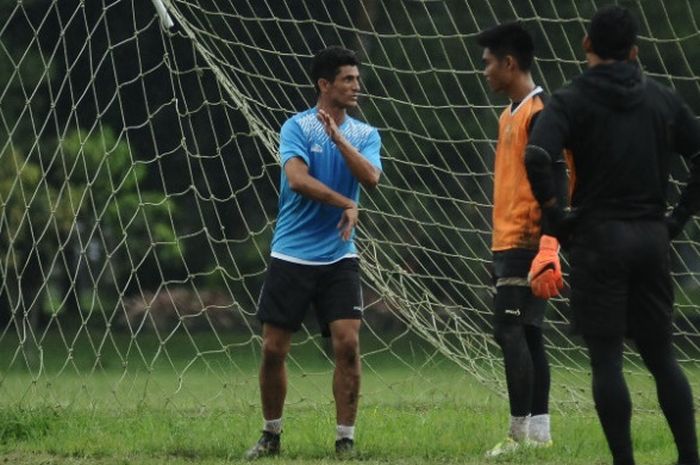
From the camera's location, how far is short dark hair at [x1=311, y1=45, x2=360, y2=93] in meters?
7.64

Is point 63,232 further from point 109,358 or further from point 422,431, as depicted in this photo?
point 422,431

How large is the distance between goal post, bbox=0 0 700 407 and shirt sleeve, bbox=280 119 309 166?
2219 millimetres

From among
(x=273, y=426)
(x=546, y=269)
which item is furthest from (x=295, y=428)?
(x=546, y=269)

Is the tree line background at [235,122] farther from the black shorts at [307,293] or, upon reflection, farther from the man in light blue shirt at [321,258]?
the black shorts at [307,293]

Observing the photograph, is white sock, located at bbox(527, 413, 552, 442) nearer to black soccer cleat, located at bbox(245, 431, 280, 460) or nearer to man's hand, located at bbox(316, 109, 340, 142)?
black soccer cleat, located at bbox(245, 431, 280, 460)

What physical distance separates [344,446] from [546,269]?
4.82ft

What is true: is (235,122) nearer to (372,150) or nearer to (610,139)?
(372,150)

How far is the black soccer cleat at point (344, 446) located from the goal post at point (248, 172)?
2.44 metres

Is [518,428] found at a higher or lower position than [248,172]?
lower

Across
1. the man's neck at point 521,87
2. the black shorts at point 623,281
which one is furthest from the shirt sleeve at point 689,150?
the man's neck at point 521,87

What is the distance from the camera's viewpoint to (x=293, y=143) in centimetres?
766

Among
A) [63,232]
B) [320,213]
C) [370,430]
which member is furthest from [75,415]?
[63,232]

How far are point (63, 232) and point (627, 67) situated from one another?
1550 centimetres

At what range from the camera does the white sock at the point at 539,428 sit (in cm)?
780
